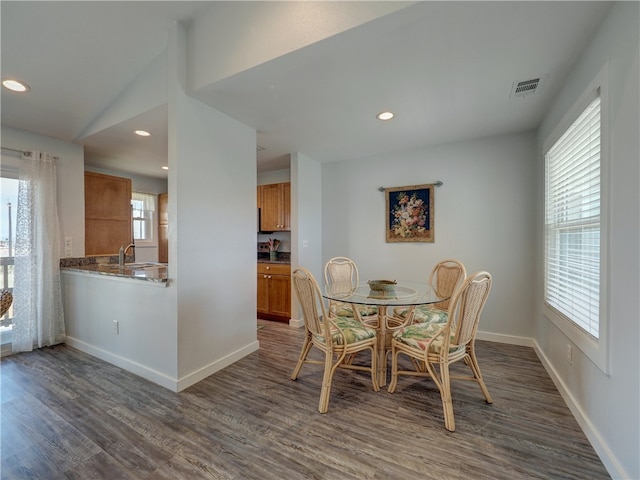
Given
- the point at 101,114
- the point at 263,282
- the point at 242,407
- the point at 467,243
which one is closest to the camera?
the point at 242,407

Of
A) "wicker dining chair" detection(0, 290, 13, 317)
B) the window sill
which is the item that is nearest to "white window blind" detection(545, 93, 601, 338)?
the window sill

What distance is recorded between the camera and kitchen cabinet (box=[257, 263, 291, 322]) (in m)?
4.07

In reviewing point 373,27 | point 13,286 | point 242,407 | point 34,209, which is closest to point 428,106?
point 373,27

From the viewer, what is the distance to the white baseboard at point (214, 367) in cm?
230

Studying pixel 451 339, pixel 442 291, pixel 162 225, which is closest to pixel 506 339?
pixel 442 291

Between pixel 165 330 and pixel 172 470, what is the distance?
1.07 metres

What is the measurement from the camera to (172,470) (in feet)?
4.89

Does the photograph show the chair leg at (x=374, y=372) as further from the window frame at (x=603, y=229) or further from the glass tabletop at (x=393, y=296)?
the window frame at (x=603, y=229)

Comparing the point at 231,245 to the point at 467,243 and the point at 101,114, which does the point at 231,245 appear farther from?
the point at 467,243

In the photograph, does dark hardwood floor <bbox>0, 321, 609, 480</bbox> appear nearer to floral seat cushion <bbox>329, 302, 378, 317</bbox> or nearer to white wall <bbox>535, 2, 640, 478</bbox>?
white wall <bbox>535, 2, 640, 478</bbox>

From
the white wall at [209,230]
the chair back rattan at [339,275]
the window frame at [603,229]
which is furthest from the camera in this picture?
the chair back rattan at [339,275]

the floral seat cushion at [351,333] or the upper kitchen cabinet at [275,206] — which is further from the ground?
the upper kitchen cabinet at [275,206]

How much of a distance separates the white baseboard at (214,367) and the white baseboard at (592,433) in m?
2.65

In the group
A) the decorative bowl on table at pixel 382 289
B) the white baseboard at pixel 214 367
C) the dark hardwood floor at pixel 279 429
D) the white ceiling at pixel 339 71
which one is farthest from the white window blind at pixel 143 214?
the decorative bowl on table at pixel 382 289
